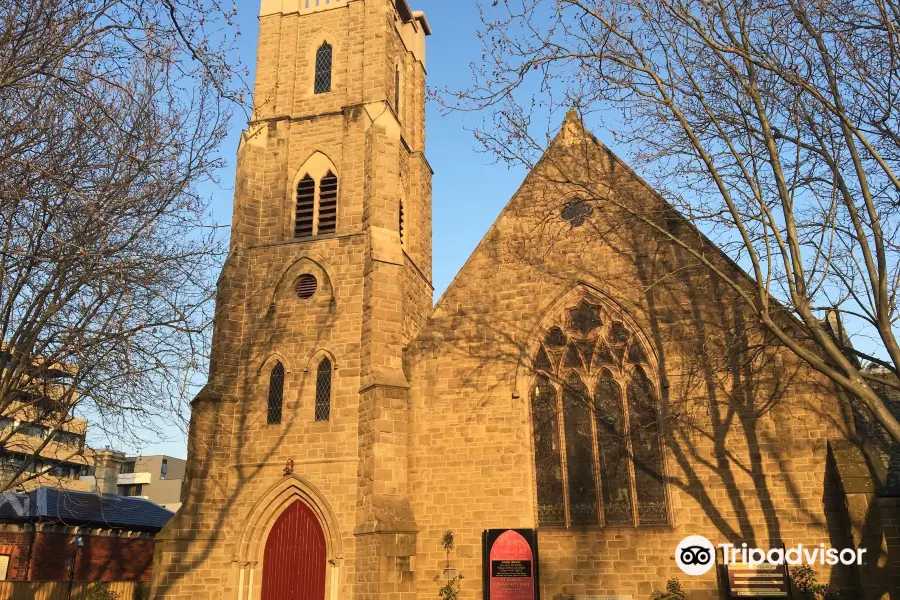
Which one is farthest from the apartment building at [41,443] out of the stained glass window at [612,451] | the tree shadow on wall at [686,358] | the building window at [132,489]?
the building window at [132,489]

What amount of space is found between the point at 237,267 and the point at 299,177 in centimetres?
294

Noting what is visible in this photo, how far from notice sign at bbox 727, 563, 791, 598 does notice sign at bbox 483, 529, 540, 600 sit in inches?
136

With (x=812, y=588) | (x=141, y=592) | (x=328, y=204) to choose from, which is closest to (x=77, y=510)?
(x=141, y=592)

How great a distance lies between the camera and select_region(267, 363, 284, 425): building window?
16453 mm

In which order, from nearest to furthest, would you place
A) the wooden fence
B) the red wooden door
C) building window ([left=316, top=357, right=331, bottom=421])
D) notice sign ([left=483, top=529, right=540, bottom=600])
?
notice sign ([left=483, top=529, right=540, bottom=600]) → the red wooden door → building window ([left=316, top=357, right=331, bottom=421]) → the wooden fence

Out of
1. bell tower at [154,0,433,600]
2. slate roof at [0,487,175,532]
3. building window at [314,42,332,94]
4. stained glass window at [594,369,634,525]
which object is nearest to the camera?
stained glass window at [594,369,634,525]

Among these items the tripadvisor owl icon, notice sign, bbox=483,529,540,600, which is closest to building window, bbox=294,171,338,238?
notice sign, bbox=483,529,540,600

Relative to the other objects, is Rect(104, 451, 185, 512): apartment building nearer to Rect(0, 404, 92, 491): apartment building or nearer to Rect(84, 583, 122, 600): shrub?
Rect(84, 583, 122, 600): shrub

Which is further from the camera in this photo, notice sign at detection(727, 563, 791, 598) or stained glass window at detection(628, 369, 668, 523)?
stained glass window at detection(628, 369, 668, 523)

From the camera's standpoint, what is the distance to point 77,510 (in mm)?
23828

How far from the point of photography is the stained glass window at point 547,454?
14.1m

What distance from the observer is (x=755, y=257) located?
9227mm

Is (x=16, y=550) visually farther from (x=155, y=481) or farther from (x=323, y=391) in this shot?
(x=155, y=481)

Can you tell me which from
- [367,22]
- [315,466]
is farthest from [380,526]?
[367,22]
